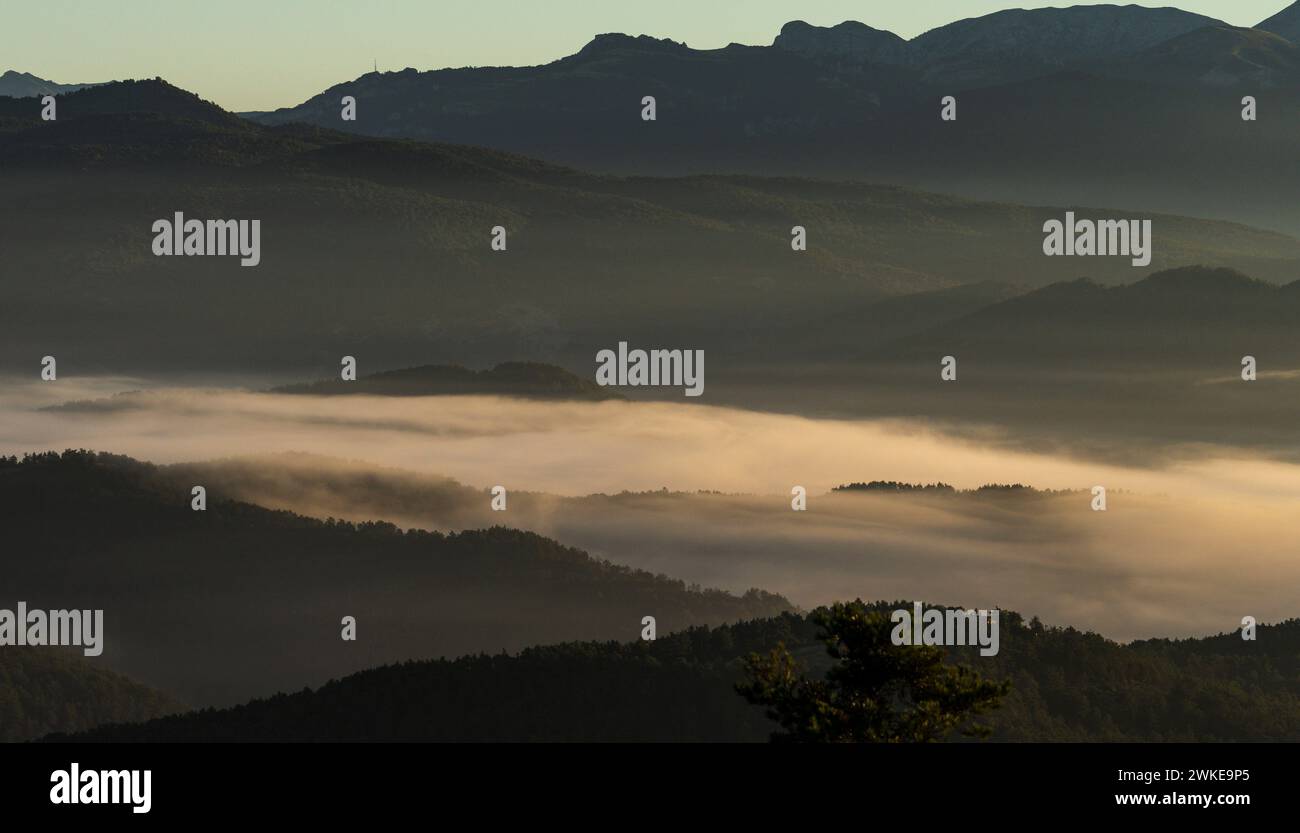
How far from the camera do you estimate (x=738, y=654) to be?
19638 centimetres
